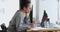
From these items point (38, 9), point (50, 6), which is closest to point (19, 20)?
point (38, 9)

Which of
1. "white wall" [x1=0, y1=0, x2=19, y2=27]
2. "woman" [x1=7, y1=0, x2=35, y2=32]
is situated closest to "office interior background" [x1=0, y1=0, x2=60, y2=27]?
"white wall" [x1=0, y1=0, x2=19, y2=27]

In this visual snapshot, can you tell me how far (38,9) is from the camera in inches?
151

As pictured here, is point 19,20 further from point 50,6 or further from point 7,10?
point 50,6

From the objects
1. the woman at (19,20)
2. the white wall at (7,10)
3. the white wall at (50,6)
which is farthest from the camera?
the white wall at (50,6)

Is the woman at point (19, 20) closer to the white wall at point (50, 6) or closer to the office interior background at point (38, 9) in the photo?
the office interior background at point (38, 9)

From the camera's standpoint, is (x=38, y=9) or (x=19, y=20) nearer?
(x=19, y=20)

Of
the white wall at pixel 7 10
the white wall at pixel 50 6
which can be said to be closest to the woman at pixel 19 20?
the white wall at pixel 7 10

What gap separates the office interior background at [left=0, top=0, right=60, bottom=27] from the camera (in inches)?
140

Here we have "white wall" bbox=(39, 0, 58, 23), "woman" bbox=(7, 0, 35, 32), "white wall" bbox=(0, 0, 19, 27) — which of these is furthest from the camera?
"white wall" bbox=(39, 0, 58, 23)

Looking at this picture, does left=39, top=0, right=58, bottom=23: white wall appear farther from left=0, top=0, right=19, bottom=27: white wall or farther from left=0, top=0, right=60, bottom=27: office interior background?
left=0, top=0, right=19, bottom=27: white wall

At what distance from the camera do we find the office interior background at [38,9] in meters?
3.55

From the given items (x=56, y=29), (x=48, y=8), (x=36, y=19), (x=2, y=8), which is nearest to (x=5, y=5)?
(x=2, y=8)

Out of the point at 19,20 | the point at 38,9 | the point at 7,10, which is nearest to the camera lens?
the point at 19,20

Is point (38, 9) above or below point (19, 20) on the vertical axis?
above
